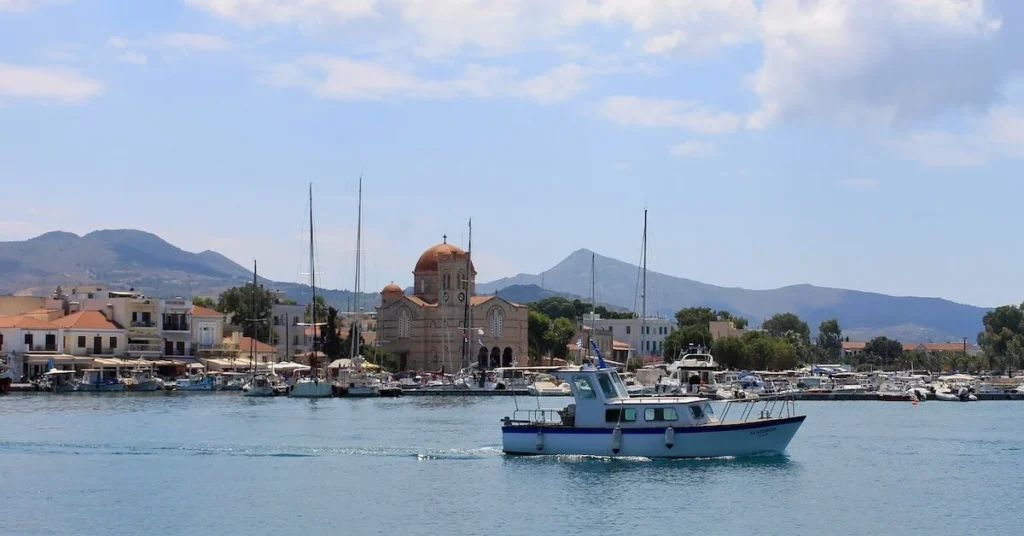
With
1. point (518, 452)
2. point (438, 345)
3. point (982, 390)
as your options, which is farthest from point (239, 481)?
point (438, 345)

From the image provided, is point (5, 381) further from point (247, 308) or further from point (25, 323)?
point (247, 308)

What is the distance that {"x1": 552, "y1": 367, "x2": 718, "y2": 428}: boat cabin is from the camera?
148ft

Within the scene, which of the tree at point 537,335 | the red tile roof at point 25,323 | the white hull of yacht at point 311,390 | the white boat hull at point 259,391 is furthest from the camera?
the tree at point 537,335

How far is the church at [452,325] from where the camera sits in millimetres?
139125

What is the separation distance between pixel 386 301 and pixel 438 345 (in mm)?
8895

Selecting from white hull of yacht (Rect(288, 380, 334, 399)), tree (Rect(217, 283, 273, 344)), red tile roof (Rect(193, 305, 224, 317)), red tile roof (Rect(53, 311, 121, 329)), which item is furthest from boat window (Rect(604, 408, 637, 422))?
tree (Rect(217, 283, 273, 344))

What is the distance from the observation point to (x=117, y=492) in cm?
4059

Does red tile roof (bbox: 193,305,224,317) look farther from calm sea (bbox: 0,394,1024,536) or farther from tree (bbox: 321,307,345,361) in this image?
calm sea (bbox: 0,394,1024,536)

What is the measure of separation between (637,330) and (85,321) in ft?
316

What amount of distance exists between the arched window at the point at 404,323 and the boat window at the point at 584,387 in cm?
9735

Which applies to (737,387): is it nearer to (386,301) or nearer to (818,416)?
(818,416)

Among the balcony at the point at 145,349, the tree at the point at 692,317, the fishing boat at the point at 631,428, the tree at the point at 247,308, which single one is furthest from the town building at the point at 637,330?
the fishing boat at the point at 631,428

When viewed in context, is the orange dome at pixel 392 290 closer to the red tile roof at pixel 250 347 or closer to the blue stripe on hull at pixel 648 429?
the red tile roof at pixel 250 347

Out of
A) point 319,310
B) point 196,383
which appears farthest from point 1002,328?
point 196,383
